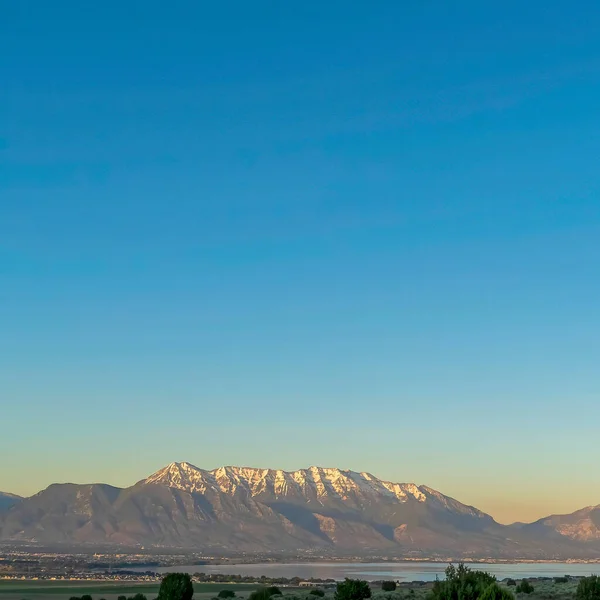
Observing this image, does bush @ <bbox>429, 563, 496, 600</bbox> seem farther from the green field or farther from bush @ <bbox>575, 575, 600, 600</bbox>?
the green field

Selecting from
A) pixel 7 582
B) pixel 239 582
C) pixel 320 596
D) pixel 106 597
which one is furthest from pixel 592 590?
pixel 7 582

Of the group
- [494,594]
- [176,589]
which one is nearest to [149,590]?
[176,589]

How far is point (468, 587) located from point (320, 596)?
3525 centimetres

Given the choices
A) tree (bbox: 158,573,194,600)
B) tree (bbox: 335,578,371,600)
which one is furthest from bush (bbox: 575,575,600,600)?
tree (bbox: 158,573,194,600)

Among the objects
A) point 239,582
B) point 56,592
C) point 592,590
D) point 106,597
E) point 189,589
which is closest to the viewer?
point 592,590

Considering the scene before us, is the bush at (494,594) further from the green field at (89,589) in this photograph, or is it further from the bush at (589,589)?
the green field at (89,589)

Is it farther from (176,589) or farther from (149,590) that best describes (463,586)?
(149,590)

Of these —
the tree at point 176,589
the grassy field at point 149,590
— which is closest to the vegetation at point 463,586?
the tree at point 176,589

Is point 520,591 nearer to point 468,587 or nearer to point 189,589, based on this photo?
point 189,589

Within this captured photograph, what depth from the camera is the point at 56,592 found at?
10462 centimetres

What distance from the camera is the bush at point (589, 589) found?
5625cm

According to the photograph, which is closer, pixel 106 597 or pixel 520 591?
pixel 520 591

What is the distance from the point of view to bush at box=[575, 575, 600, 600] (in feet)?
185

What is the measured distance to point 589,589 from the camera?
57.0 metres
